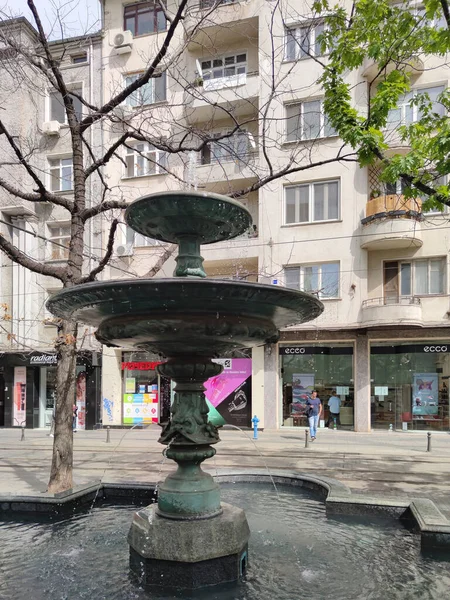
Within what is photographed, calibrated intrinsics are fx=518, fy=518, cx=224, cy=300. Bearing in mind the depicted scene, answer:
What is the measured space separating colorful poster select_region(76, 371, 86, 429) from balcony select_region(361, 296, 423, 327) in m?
12.7

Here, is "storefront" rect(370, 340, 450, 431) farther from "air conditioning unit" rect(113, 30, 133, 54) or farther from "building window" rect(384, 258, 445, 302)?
"air conditioning unit" rect(113, 30, 133, 54)

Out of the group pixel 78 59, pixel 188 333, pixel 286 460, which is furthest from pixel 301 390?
pixel 78 59

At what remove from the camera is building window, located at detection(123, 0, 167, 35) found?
2466 cm

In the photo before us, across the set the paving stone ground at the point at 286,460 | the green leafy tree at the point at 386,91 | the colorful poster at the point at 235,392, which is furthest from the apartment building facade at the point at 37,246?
the green leafy tree at the point at 386,91

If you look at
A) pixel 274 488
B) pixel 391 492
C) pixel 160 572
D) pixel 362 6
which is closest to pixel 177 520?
pixel 160 572

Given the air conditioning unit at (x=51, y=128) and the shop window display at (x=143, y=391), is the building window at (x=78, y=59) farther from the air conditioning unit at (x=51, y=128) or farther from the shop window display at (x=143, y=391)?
the shop window display at (x=143, y=391)

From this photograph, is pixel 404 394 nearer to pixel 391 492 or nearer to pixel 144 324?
pixel 391 492

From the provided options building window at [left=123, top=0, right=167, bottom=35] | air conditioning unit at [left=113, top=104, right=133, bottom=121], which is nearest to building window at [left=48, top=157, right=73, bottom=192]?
building window at [left=123, top=0, right=167, bottom=35]

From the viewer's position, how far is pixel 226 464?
12508 mm

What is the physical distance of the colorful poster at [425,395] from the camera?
68.1 feet

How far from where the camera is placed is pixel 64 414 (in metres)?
7.71

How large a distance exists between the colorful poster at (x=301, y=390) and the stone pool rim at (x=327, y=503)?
1477 cm

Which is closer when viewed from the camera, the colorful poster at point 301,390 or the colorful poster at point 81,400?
the colorful poster at point 301,390

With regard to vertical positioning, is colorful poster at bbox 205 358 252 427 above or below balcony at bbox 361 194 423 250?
below
